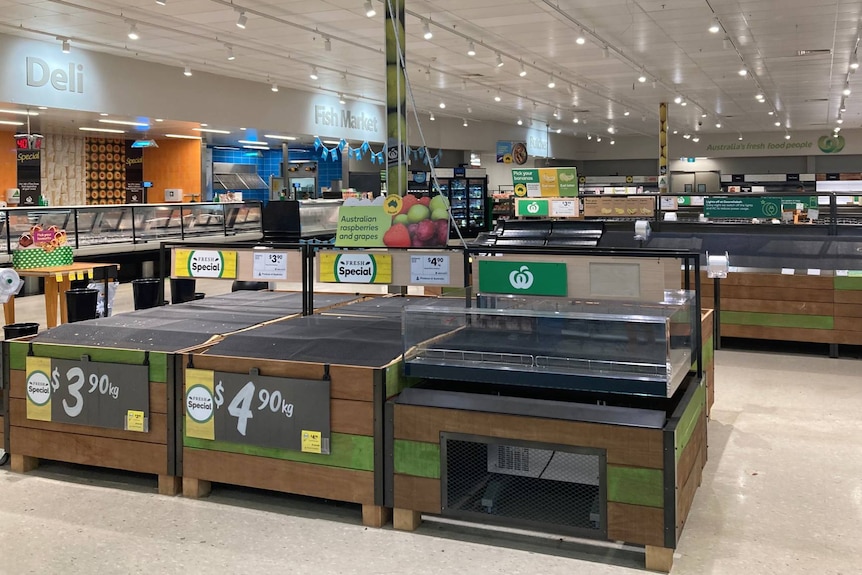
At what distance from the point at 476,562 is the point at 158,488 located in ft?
5.43

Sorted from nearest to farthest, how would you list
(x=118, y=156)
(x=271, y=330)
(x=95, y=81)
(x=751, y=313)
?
1. (x=271, y=330)
2. (x=751, y=313)
3. (x=95, y=81)
4. (x=118, y=156)

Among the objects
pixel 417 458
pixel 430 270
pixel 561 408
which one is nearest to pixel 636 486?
pixel 561 408

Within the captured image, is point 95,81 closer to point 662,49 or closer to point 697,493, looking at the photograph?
point 662,49

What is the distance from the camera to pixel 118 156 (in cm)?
1900

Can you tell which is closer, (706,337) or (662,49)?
(706,337)

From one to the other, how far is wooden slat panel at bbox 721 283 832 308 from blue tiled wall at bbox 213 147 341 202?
16290 mm

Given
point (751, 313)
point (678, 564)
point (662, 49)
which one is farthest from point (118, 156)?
point (678, 564)

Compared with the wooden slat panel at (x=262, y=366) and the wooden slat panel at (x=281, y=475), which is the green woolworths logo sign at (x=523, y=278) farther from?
the wooden slat panel at (x=281, y=475)

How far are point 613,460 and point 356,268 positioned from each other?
168 centimetres

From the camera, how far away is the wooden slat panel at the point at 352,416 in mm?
3463

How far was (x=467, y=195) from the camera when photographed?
76.8ft

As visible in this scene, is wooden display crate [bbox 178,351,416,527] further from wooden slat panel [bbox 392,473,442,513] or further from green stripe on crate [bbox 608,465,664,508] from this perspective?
green stripe on crate [bbox 608,465,664,508]

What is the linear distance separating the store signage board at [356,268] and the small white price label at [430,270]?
140 mm

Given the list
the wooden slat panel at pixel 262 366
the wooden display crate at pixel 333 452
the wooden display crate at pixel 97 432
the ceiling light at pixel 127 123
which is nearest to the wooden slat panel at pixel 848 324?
the wooden display crate at pixel 333 452
